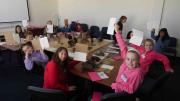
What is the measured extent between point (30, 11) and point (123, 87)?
585 cm

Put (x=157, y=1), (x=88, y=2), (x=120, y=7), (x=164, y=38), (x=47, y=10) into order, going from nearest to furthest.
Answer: (x=164, y=38) → (x=157, y=1) → (x=120, y=7) → (x=88, y=2) → (x=47, y=10)

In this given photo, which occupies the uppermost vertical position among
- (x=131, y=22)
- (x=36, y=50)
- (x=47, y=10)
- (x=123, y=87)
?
(x=47, y=10)

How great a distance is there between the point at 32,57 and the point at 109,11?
13.3 ft

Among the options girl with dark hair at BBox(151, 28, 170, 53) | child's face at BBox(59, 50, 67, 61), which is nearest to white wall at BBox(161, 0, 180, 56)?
girl with dark hair at BBox(151, 28, 170, 53)

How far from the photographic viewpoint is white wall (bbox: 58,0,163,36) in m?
5.45

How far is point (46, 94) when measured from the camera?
1.67 meters

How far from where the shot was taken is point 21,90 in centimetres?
342

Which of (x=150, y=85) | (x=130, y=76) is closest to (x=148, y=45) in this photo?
(x=150, y=85)

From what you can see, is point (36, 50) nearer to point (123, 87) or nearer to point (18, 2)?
point (123, 87)

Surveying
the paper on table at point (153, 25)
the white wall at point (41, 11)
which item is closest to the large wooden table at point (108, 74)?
the paper on table at point (153, 25)

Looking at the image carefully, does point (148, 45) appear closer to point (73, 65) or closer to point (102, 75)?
point (102, 75)

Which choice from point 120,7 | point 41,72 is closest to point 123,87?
point 41,72

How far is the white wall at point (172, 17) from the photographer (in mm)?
4984

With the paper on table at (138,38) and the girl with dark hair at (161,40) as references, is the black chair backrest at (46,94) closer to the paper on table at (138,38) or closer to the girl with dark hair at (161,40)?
the paper on table at (138,38)
